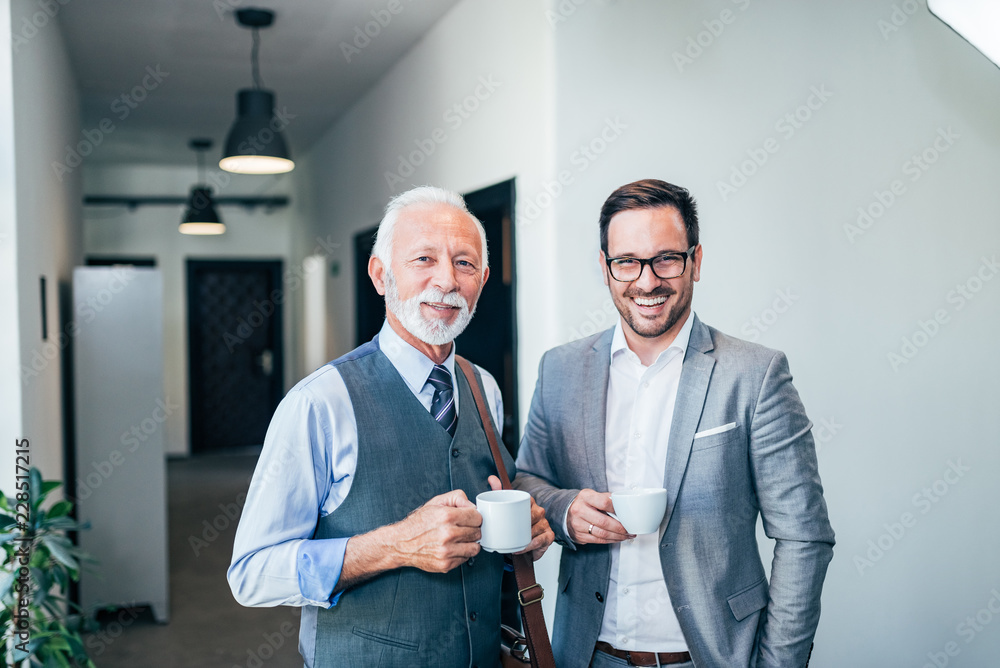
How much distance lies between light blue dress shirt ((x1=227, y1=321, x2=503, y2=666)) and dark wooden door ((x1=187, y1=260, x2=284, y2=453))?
7714 mm

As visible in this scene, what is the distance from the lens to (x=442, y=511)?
1179 mm

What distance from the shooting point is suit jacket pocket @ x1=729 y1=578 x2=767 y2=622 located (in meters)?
1.45

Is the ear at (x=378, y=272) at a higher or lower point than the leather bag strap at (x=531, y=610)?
higher

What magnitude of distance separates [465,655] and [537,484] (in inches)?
15.6

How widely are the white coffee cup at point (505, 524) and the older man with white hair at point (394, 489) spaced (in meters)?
0.02

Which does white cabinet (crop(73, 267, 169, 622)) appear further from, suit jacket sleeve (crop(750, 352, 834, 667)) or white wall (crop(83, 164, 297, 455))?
white wall (crop(83, 164, 297, 455))

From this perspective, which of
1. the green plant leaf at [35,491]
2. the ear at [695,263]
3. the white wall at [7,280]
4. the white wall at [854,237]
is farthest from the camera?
the white wall at [854,237]

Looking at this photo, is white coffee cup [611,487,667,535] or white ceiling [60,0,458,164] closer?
white coffee cup [611,487,667,535]

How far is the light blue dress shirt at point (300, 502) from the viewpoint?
124 centimetres

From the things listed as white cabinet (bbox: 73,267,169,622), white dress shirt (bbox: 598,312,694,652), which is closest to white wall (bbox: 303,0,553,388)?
white dress shirt (bbox: 598,312,694,652)

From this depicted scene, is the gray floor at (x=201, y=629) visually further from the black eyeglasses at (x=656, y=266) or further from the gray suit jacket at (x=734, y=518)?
the black eyeglasses at (x=656, y=266)

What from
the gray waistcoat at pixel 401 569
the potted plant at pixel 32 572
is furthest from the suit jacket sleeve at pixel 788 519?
the potted plant at pixel 32 572

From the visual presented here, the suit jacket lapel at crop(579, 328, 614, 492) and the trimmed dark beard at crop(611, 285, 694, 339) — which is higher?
the trimmed dark beard at crop(611, 285, 694, 339)

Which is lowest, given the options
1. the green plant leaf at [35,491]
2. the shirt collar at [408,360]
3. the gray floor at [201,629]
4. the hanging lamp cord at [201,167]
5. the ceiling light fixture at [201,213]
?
the gray floor at [201,629]
